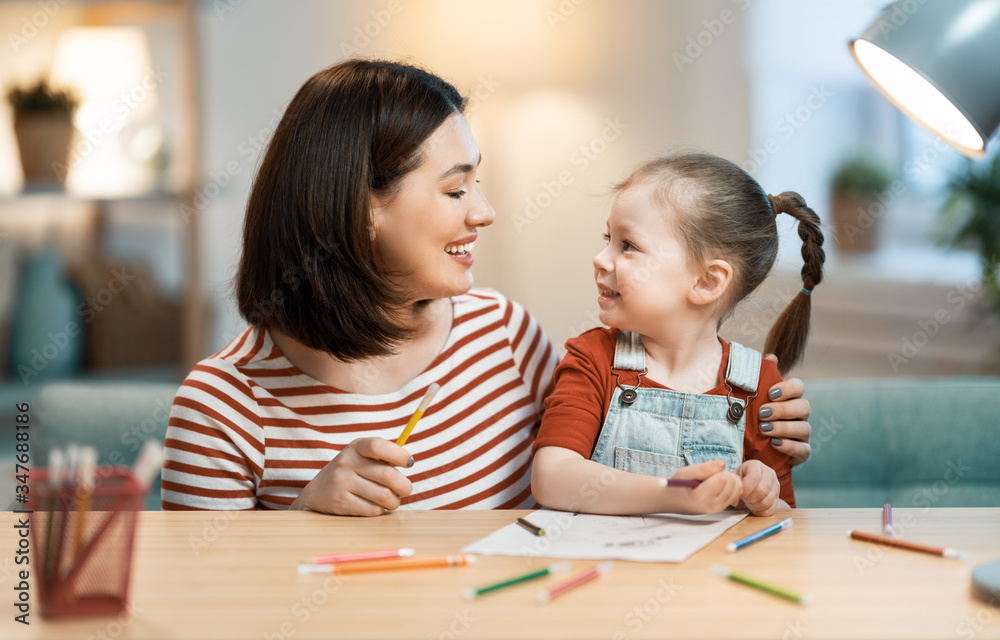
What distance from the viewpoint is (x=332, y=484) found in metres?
1.00

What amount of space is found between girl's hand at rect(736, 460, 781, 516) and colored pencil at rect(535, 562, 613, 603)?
0.23m

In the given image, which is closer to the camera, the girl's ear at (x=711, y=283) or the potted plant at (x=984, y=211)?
the girl's ear at (x=711, y=283)

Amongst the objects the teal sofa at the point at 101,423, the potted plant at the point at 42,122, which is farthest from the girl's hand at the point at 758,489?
the potted plant at the point at 42,122

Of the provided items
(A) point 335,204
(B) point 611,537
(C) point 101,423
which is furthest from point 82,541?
(C) point 101,423

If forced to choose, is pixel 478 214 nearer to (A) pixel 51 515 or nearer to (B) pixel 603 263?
(B) pixel 603 263

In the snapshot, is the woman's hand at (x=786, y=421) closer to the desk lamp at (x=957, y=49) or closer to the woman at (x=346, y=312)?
the woman at (x=346, y=312)

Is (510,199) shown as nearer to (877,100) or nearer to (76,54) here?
(877,100)

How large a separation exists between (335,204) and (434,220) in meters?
0.14

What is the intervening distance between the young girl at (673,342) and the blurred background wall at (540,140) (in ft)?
7.20

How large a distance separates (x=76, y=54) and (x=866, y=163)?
3.36m

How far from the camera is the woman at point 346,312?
3.88 ft

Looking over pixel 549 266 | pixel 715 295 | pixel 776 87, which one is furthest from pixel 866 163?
pixel 715 295

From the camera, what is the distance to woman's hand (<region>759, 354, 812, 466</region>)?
1106 millimetres

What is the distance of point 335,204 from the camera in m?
1.21
